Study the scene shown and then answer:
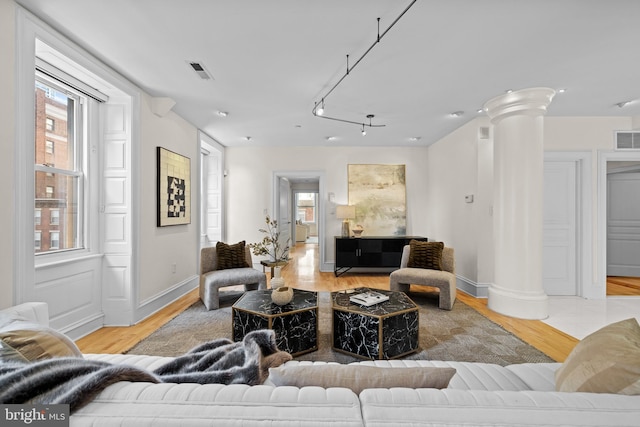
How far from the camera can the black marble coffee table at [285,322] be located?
248cm

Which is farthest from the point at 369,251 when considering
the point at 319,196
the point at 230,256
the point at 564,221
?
the point at 564,221

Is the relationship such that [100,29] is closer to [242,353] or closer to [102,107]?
[102,107]

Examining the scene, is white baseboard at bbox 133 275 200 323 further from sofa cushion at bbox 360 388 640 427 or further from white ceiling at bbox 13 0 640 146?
sofa cushion at bbox 360 388 640 427

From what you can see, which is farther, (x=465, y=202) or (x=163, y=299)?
(x=465, y=202)

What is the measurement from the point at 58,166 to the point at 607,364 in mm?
3981

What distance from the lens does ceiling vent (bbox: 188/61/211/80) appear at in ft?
9.30

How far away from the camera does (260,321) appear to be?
252 cm

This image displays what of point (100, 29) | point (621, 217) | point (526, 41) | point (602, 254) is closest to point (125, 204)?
point (100, 29)

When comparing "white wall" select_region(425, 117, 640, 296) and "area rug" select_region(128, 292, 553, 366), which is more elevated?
"white wall" select_region(425, 117, 640, 296)

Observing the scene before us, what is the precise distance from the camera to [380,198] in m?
Result: 6.23

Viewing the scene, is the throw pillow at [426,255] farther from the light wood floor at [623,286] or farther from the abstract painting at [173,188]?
the abstract painting at [173,188]

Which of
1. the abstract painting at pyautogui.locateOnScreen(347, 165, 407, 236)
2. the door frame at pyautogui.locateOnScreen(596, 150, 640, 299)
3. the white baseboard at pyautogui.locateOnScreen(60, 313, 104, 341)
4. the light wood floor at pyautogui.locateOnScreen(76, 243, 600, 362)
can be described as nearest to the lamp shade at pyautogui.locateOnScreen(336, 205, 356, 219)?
the abstract painting at pyautogui.locateOnScreen(347, 165, 407, 236)

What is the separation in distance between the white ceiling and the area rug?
254 cm

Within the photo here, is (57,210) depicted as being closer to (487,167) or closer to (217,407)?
(217,407)
